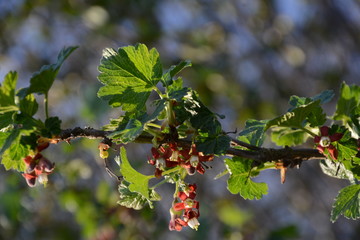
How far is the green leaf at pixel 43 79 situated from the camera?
857 mm

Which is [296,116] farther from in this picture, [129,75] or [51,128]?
[51,128]

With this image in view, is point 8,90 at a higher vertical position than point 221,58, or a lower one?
higher

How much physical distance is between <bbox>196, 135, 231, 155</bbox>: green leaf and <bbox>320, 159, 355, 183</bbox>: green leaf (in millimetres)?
253

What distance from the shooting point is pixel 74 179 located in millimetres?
2594

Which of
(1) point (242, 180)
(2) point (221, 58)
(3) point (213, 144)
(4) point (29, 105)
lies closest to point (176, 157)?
(3) point (213, 144)

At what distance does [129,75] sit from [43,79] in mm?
176

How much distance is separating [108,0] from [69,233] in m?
1.77

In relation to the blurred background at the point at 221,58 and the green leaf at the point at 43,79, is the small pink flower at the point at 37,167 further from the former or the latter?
the blurred background at the point at 221,58

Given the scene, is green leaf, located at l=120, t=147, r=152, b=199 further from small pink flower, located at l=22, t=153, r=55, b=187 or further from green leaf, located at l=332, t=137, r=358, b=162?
green leaf, located at l=332, t=137, r=358, b=162

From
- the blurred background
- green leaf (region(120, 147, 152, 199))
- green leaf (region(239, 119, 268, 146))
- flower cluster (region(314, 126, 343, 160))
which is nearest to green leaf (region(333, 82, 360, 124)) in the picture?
flower cluster (region(314, 126, 343, 160))

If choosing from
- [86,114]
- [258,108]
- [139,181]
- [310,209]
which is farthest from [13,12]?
[139,181]

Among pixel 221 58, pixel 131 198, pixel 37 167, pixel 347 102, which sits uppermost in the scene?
pixel 347 102

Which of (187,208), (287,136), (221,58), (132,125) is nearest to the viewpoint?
(132,125)

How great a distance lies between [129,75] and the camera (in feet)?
3.22
